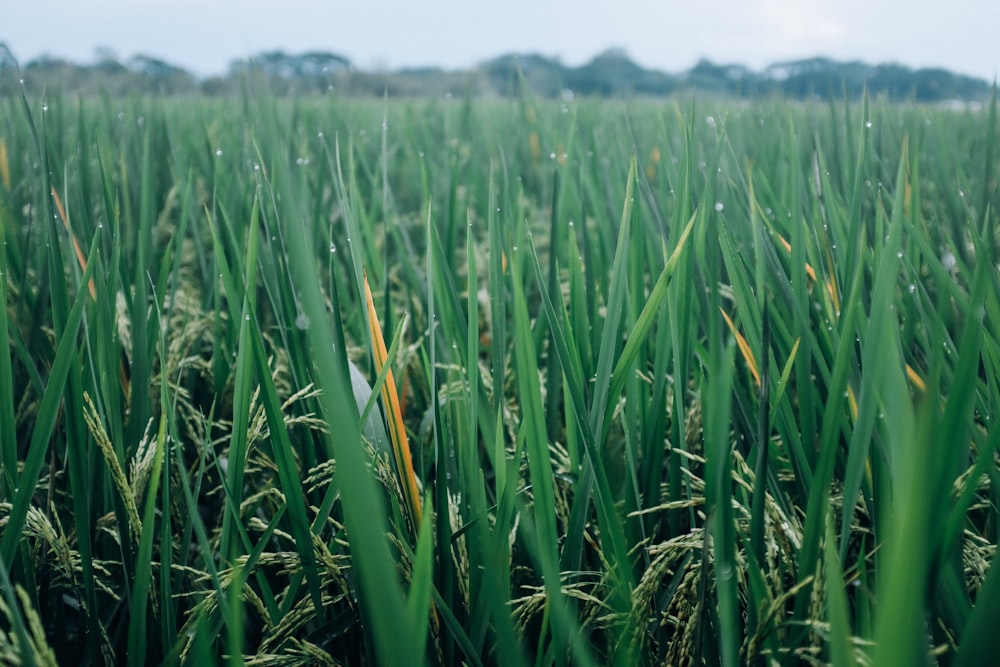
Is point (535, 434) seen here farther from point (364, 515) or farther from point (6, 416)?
point (6, 416)

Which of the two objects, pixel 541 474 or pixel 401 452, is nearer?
pixel 541 474

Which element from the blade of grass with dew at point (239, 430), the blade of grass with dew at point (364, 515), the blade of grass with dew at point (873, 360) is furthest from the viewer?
the blade of grass with dew at point (239, 430)

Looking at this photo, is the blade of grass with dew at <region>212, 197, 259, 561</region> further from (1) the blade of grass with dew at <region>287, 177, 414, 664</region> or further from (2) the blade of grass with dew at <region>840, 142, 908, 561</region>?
(2) the blade of grass with dew at <region>840, 142, 908, 561</region>

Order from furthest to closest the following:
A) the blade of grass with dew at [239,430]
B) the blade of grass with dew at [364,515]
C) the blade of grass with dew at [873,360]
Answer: the blade of grass with dew at [239,430] < the blade of grass with dew at [873,360] < the blade of grass with dew at [364,515]

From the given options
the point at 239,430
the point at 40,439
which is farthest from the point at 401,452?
the point at 40,439

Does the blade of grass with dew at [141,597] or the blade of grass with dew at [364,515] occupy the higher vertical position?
the blade of grass with dew at [364,515]

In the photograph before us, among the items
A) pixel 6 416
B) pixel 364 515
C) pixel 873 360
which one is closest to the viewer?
pixel 364 515

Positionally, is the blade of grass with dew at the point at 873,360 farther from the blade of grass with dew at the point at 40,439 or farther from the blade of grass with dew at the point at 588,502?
the blade of grass with dew at the point at 40,439

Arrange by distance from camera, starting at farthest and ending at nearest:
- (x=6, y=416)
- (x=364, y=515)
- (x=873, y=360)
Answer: (x=6, y=416) → (x=873, y=360) → (x=364, y=515)

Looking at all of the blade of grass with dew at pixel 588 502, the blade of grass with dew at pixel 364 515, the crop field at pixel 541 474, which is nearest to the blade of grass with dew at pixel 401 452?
the crop field at pixel 541 474

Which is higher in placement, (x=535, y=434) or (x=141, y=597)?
(x=535, y=434)

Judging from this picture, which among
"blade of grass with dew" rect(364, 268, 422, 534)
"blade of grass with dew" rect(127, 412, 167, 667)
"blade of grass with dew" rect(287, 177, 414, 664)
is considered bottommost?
"blade of grass with dew" rect(127, 412, 167, 667)

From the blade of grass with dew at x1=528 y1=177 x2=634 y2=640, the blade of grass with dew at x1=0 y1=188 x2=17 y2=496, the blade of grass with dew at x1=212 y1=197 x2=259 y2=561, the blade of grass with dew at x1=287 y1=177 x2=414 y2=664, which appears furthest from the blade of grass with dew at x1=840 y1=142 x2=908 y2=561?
the blade of grass with dew at x1=0 y1=188 x2=17 y2=496

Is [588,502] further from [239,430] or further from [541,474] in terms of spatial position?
[239,430]
